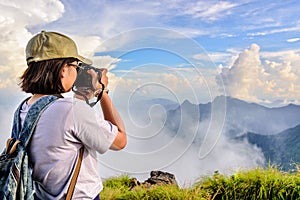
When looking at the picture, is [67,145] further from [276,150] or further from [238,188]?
[276,150]

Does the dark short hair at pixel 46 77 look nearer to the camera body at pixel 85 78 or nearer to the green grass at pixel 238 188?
the camera body at pixel 85 78

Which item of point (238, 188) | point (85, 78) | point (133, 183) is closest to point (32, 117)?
point (85, 78)

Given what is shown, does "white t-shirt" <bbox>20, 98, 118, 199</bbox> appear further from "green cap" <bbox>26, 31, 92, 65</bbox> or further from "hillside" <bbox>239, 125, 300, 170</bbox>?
"hillside" <bbox>239, 125, 300, 170</bbox>

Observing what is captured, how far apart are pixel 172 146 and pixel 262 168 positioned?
9.52 feet

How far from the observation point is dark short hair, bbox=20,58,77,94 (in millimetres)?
1900

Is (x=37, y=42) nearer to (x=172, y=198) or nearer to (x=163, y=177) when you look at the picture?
(x=172, y=198)

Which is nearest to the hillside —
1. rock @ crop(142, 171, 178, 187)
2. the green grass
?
the green grass

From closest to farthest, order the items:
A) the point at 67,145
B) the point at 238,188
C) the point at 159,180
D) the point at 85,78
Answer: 1. the point at 67,145
2. the point at 85,78
3. the point at 238,188
4. the point at 159,180

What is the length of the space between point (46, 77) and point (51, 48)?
0.44 feet

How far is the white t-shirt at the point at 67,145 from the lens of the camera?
1.79 meters

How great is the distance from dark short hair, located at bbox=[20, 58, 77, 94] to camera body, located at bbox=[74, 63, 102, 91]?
6 centimetres

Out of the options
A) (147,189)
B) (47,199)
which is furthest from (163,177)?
(47,199)

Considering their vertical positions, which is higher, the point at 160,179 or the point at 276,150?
the point at 276,150

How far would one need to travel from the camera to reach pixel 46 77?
190 cm
